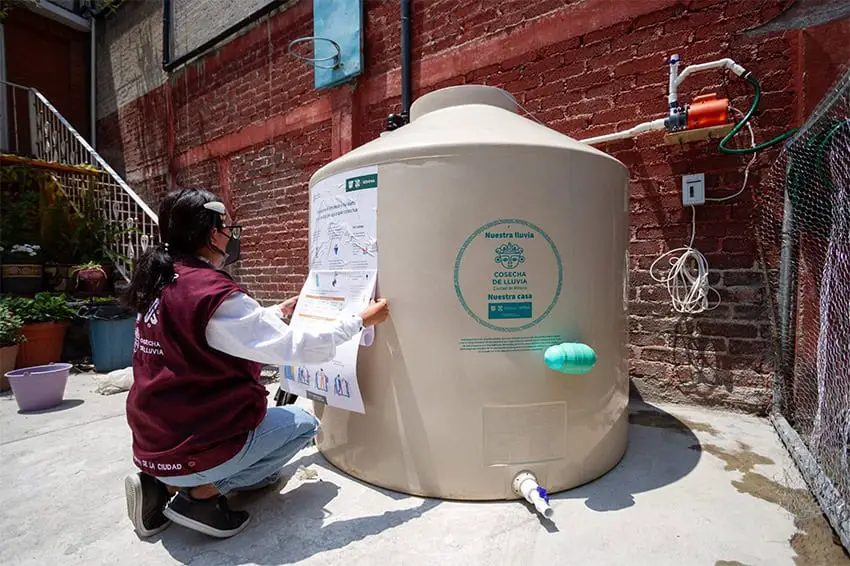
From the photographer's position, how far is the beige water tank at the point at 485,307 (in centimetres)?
→ 191

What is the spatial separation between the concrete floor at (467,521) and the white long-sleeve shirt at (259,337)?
2.24ft

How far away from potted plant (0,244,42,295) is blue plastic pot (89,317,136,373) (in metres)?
1.39

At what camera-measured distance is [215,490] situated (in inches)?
72.7

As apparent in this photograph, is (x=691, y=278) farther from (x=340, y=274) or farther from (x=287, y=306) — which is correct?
(x=287, y=306)

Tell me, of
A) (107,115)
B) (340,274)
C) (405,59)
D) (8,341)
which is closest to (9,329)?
(8,341)

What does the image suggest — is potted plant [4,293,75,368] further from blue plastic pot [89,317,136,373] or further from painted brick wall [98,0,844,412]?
painted brick wall [98,0,844,412]

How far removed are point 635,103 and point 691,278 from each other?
1248 mm

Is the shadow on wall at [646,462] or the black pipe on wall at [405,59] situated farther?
the black pipe on wall at [405,59]

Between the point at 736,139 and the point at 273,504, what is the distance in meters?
3.30

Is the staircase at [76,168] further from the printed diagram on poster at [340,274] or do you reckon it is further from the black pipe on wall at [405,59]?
the printed diagram on poster at [340,274]

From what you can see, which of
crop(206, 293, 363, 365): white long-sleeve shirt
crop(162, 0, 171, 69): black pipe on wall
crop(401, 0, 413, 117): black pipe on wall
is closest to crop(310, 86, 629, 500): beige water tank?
crop(206, 293, 363, 365): white long-sleeve shirt

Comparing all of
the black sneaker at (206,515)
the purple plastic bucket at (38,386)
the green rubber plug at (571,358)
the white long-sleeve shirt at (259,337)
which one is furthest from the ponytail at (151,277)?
the purple plastic bucket at (38,386)

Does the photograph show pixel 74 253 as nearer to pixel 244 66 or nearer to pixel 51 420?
pixel 244 66

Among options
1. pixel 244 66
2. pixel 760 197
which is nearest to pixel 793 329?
pixel 760 197
